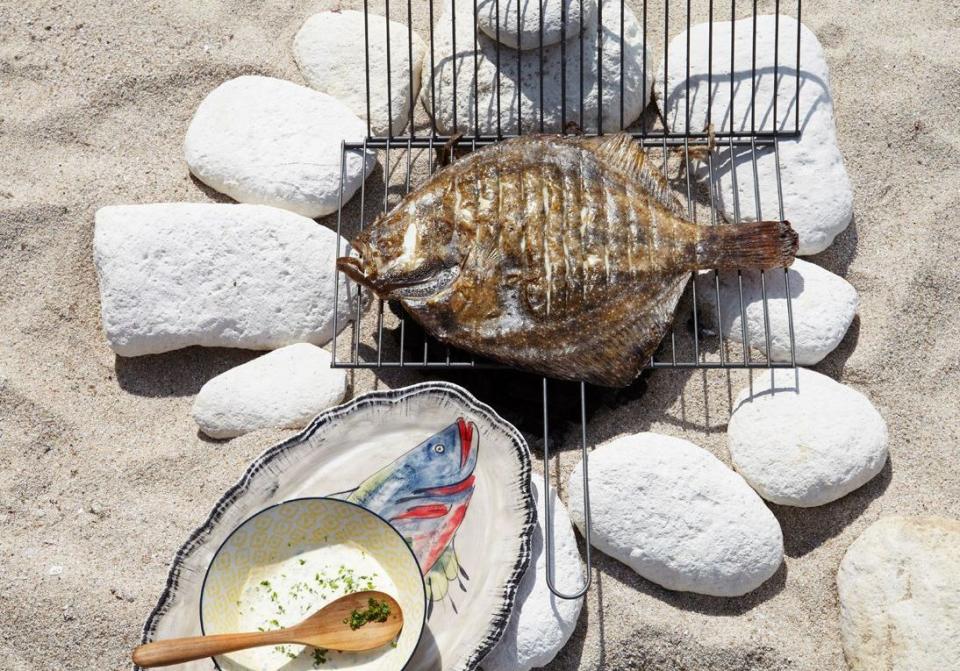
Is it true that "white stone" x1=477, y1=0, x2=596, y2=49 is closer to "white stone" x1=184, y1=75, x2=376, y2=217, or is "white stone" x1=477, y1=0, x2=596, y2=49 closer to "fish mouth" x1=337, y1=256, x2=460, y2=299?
"white stone" x1=184, y1=75, x2=376, y2=217

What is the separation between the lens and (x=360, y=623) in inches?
109

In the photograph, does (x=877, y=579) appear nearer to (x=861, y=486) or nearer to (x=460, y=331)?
(x=861, y=486)

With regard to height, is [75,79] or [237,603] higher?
[75,79]

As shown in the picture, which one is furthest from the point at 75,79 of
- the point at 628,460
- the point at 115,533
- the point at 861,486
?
the point at 861,486

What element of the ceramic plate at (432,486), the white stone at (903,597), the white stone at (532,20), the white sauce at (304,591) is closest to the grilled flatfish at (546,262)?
the ceramic plate at (432,486)

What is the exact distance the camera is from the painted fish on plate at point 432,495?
2.97 meters

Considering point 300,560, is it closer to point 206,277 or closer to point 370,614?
point 370,614

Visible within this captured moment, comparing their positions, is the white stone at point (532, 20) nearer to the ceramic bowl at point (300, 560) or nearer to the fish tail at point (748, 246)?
the fish tail at point (748, 246)

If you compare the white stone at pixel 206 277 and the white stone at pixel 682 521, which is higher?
the white stone at pixel 206 277

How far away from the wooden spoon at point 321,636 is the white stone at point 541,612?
34 cm

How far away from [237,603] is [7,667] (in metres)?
0.79

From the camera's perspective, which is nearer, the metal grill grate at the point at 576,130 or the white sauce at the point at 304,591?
the white sauce at the point at 304,591

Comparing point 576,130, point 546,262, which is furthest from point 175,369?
point 576,130

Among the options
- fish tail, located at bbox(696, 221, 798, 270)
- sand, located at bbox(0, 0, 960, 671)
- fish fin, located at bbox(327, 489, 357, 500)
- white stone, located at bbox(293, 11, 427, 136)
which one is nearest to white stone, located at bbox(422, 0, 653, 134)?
white stone, located at bbox(293, 11, 427, 136)
